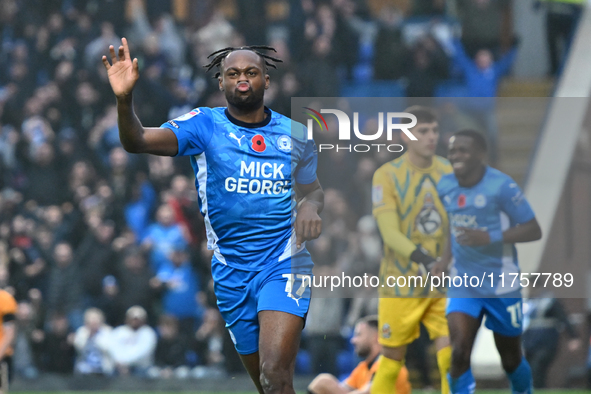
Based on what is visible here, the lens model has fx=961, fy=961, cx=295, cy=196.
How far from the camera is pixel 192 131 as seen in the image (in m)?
6.26

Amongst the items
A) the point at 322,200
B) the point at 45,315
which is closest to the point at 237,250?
the point at 322,200

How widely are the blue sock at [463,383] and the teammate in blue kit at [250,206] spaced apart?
216 cm

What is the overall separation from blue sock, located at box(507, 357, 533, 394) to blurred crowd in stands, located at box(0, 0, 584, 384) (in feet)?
9.66

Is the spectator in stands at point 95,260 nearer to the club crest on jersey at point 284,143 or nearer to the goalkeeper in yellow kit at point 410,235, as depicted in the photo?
the goalkeeper in yellow kit at point 410,235

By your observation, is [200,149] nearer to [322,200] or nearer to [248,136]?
[248,136]

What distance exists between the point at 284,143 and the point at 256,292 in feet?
3.36

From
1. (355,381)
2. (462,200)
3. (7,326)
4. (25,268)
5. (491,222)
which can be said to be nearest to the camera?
(491,222)

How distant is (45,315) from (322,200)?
8.13m

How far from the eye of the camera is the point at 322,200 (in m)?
6.62

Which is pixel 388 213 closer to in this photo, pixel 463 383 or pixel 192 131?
pixel 463 383

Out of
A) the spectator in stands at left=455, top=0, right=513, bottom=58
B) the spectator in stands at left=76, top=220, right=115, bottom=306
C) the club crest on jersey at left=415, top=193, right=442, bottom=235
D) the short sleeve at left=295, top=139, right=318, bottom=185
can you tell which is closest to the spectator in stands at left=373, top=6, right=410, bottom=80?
the spectator in stands at left=455, top=0, right=513, bottom=58

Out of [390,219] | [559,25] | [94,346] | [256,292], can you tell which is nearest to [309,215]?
[256,292]

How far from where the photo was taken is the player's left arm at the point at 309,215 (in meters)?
6.24

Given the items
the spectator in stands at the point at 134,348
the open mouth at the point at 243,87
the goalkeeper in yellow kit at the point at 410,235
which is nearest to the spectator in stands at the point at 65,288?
the spectator in stands at the point at 134,348
